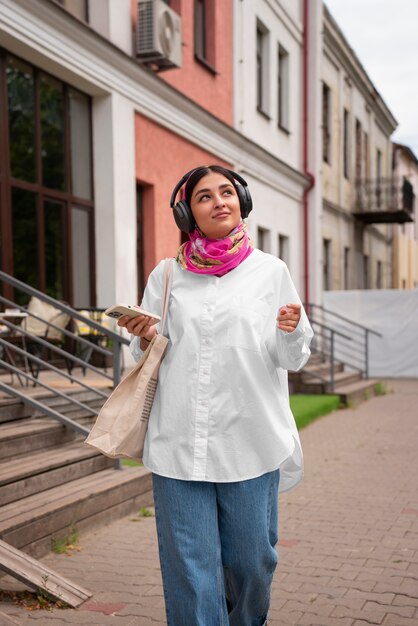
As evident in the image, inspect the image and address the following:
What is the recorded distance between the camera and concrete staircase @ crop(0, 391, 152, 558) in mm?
4520

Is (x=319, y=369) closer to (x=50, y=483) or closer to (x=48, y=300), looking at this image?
(x=48, y=300)

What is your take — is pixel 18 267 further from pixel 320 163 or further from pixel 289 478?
pixel 320 163

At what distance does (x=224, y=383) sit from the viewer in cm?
274

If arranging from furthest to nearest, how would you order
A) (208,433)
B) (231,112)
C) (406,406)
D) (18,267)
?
(231,112)
(406,406)
(18,267)
(208,433)

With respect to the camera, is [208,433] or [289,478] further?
[289,478]

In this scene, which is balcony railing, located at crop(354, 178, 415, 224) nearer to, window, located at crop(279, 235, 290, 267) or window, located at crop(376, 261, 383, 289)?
window, located at crop(376, 261, 383, 289)

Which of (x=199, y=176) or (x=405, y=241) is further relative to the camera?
(x=405, y=241)

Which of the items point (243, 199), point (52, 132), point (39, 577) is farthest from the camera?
point (52, 132)

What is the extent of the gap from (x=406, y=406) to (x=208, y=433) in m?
10.5

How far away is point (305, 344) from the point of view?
9.11ft

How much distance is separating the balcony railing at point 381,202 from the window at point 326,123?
3128 millimetres

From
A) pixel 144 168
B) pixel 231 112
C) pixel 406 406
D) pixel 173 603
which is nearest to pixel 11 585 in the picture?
pixel 173 603

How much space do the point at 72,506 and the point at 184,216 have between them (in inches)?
102

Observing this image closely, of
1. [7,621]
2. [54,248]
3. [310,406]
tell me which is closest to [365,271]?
[310,406]
